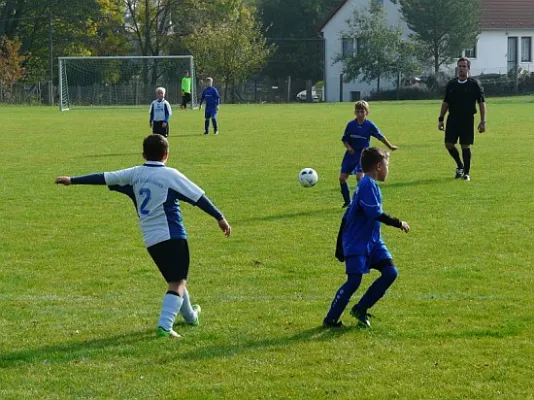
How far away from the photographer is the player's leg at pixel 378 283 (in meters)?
7.14

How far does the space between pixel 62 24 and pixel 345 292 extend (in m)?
66.6

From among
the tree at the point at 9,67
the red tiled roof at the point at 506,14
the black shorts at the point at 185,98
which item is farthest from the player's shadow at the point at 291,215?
the red tiled roof at the point at 506,14

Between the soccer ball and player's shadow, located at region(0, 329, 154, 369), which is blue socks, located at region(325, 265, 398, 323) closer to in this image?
player's shadow, located at region(0, 329, 154, 369)

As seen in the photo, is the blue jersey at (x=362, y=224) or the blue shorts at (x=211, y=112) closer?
the blue jersey at (x=362, y=224)

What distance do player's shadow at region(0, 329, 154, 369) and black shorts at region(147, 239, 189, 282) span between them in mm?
475

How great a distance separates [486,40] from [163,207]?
71215 millimetres

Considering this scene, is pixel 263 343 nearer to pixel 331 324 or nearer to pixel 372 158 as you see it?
pixel 331 324

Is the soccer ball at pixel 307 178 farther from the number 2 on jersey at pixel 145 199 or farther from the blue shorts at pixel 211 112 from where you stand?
the blue shorts at pixel 211 112

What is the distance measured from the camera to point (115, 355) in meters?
6.64

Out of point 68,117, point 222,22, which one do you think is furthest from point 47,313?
point 222,22

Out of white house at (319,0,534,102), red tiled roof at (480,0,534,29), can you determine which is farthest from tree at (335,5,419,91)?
red tiled roof at (480,0,534,29)

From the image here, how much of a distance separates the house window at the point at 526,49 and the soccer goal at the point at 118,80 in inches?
1151

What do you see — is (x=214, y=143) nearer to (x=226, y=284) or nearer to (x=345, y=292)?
(x=226, y=284)

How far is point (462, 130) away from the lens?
54.6 ft
